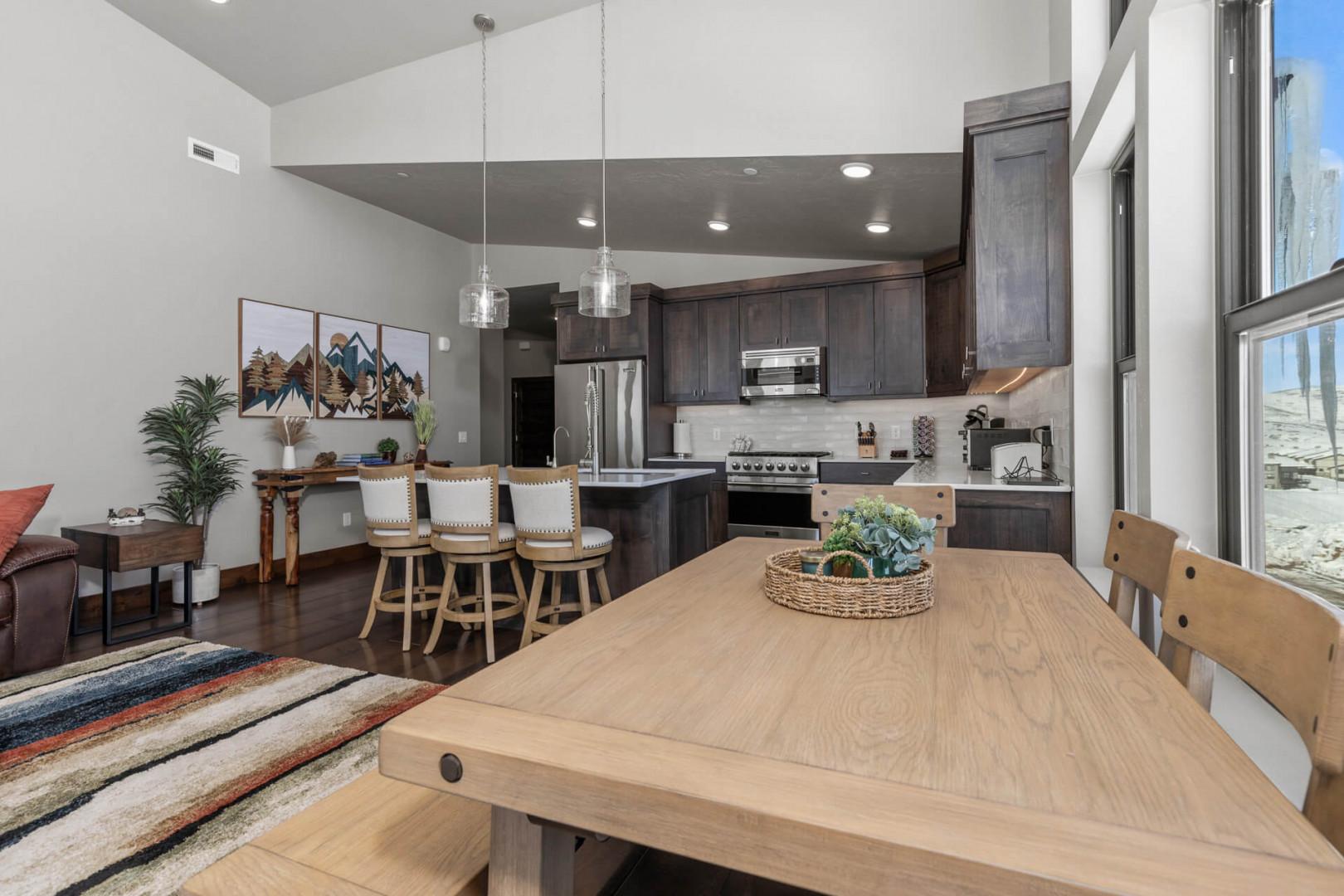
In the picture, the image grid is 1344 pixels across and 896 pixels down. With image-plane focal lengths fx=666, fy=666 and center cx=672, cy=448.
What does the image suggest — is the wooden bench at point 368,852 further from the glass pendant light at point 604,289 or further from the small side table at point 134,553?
the small side table at point 134,553

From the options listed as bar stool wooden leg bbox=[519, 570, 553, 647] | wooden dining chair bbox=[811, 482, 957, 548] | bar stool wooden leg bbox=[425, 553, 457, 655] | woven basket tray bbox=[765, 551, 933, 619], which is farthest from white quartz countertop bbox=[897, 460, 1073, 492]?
bar stool wooden leg bbox=[425, 553, 457, 655]

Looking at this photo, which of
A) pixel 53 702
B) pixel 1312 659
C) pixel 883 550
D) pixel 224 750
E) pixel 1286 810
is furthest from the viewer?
pixel 53 702

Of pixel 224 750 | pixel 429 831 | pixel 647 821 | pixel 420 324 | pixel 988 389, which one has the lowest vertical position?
pixel 224 750

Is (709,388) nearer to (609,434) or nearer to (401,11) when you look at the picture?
(609,434)

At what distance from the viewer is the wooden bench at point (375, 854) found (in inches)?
34.5

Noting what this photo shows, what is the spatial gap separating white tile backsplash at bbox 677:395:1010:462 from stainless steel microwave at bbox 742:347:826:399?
0.25 meters

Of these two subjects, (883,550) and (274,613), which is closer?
(883,550)

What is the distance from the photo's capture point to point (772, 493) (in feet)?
18.1

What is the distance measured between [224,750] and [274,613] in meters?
1.95

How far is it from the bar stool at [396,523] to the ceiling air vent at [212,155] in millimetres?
2777

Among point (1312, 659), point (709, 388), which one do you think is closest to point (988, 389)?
point (709, 388)

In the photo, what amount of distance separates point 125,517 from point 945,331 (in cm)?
551

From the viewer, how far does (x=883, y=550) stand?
3.84 ft

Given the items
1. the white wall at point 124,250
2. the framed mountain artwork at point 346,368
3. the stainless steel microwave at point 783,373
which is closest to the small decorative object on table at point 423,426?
the framed mountain artwork at point 346,368
